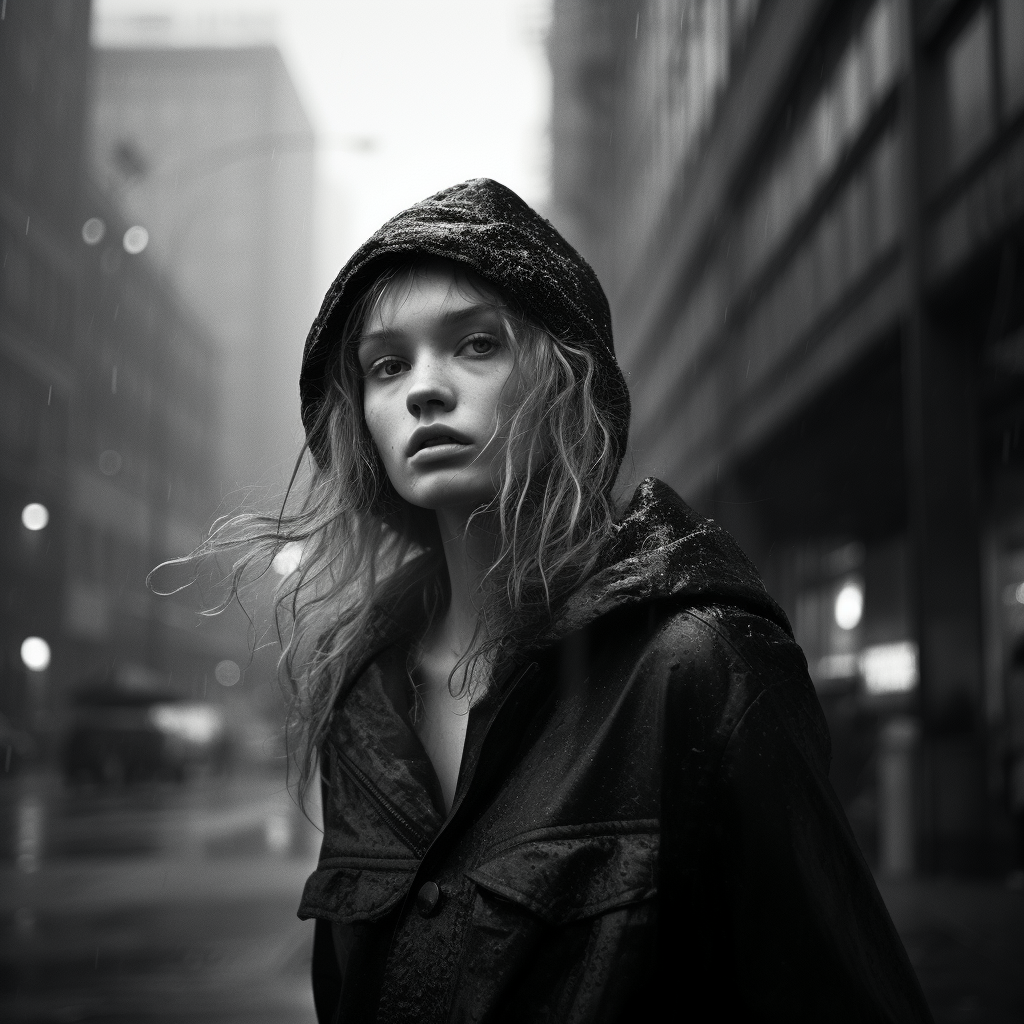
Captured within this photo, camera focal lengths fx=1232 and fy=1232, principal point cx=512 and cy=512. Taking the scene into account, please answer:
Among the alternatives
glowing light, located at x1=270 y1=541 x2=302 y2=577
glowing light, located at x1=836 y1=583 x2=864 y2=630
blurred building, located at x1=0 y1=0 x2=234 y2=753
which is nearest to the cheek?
glowing light, located at x1=270 y1=541 x2=302 y2=577

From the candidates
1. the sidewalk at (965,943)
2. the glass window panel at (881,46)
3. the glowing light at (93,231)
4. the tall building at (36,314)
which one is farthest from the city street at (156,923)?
the glowing light at (93,231)

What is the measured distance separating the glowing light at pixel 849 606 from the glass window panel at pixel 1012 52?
10853mm

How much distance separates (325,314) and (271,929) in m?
6.79

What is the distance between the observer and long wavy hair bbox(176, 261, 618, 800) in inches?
71.8

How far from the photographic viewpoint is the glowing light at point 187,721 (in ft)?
86.8

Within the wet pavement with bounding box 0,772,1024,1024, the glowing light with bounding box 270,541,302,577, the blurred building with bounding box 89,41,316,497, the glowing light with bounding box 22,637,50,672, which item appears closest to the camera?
the glowing light with bounding box 270,541,302,577

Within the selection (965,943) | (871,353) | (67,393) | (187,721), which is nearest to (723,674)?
(965,943)

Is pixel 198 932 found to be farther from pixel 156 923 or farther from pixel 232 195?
pixel 232 195

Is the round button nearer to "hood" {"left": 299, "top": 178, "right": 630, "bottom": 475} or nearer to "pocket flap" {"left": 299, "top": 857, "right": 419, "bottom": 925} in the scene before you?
"pocket flap" {"left": 299, "top": 857, "right": 419, "bottom": 925}

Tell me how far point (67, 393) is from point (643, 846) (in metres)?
40.9

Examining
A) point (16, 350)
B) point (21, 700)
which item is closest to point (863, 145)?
point (16, 350)

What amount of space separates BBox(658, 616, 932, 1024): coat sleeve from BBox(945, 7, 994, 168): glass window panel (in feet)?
32.6

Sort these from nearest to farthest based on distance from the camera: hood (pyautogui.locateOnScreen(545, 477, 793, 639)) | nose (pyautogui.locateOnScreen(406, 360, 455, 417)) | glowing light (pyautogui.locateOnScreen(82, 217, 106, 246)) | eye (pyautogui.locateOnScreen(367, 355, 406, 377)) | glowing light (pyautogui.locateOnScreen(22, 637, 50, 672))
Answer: hood (pyautogui.locateOnScreen(545, 477, 793, 639)) < nose (pyautogui.locateOnScreen(406, 360, 455, 417)) < eye (pyautogui.locateOnScreen(367, 355, 406, 377)) < glowing light (pyautogui.locateOnScreen(22, 637, 50, 672)) < glowing light (pyautogui.locateOnScreen(82, 217, 106, 246))

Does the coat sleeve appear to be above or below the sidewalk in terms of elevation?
above
